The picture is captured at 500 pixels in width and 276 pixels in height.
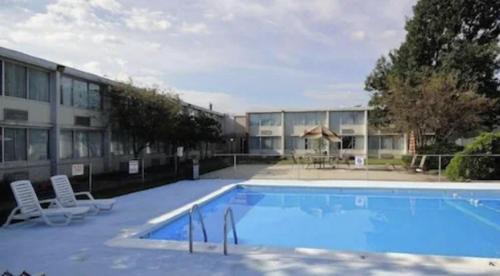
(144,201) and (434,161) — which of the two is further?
(434,161)

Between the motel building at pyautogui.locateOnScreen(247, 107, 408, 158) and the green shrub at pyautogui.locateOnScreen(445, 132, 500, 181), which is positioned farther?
the motel building at pyautogui.locateOnScreen(247, 107, 408, 158)

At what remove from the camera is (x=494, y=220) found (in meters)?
10.4

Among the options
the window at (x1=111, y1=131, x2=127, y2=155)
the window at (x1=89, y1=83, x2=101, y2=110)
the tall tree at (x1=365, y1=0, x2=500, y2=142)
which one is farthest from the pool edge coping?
the tall tree at (x1=365, y1=0, x2=500, y2=142)

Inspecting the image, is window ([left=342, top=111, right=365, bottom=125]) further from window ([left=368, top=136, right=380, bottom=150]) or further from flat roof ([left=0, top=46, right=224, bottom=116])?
flat roof ([left=0, top=46, right=224, bottom=116])

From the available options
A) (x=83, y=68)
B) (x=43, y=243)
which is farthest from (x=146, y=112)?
(x=43, y=243)

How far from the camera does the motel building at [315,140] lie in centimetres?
3612

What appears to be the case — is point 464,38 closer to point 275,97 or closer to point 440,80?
point 440,80

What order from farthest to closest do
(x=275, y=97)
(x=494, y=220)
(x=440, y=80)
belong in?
(x=275, y=97), (x=440, y=80), (x=494, y=220)

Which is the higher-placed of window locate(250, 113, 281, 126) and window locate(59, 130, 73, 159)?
window locate(250, 113, 281, 126)

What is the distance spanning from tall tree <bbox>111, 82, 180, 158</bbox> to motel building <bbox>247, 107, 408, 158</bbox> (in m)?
18.1

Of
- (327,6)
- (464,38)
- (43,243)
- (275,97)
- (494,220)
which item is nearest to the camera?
(43,243)

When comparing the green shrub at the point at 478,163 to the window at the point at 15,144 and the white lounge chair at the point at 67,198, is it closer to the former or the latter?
the white lounge chair at the point at 67,198

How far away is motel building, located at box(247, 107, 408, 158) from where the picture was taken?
36.1m

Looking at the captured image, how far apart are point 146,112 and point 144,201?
7346 millimetres
